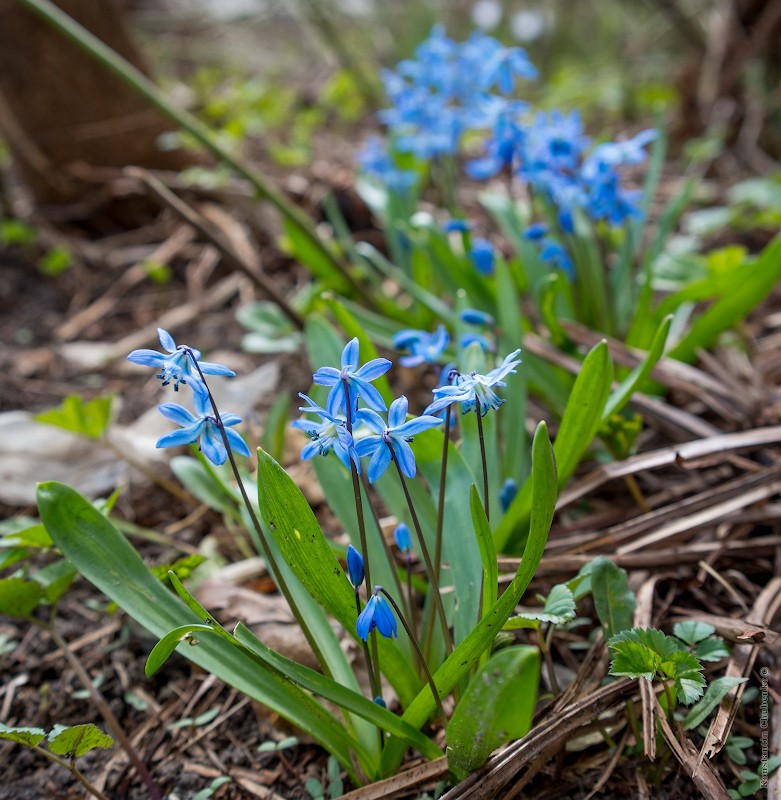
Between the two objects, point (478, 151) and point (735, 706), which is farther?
point (478, 151)

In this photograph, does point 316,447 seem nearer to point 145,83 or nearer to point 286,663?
point 286,663

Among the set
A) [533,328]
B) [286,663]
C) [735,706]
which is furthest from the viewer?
[533,328]

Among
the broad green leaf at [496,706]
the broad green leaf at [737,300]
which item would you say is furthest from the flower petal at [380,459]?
the broad green leaf at [737,300]

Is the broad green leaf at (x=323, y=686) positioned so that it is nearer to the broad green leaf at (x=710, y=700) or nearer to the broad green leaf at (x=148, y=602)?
the broad green leaf at (x=148, y=602)

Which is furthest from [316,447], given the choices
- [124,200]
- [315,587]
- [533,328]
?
[124,200]

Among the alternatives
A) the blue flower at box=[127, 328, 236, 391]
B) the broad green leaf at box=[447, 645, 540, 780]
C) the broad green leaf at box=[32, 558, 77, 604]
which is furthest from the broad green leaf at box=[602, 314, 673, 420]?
the broad green leaf at box=[32, 558, 77, 604]
